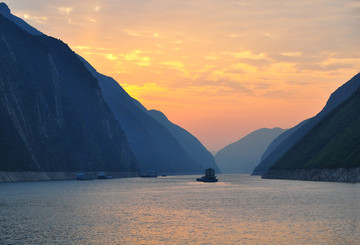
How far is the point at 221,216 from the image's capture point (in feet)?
229

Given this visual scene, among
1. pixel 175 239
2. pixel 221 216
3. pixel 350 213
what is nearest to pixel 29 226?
pixel 175 239

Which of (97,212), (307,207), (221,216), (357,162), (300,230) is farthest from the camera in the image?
(357,162)

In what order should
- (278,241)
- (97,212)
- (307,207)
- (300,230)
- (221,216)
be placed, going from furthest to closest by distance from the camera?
(307,207) → (97,212) → (221,216) → (300,230) → (278,241)

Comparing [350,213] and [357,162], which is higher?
[357,162]

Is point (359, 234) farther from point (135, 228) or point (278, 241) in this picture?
point (135, 228)

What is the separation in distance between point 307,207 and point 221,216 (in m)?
18.3

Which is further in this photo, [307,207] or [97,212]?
[307,207]

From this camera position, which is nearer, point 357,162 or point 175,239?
point 175,239

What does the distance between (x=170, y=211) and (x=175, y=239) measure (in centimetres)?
2904

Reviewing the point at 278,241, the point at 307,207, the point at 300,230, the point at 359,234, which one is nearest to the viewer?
the point at 278,241

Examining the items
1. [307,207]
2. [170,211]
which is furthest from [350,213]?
[170,211]

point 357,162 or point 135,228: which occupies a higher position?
point 357,162

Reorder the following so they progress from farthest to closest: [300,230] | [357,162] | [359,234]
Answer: [357,162] → [300,230] → [359,234]

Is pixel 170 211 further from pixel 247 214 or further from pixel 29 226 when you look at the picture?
pixel 29 226
